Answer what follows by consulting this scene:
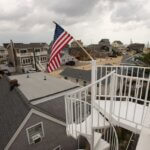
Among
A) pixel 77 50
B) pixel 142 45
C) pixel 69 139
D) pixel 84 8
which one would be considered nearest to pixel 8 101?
pixel 69 139

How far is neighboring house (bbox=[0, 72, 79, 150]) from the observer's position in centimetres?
537

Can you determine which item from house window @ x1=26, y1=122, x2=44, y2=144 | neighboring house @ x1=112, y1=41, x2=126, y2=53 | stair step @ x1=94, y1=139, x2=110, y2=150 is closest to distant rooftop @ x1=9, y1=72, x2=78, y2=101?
house window @ x1=26, y1=122, x2=44, y2=144

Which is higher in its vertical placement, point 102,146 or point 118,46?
point 118,46

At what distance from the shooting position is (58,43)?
3527mm

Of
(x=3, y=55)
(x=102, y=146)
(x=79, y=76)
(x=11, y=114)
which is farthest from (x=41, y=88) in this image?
(x=3, y=55)

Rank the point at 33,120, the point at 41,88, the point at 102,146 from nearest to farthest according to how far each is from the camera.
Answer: the point at 102,146 < the point at 33,120 < the point at 41,88

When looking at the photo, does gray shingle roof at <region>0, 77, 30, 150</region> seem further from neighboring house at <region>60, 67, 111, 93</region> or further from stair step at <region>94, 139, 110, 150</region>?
neighboring house at <region>60, 67, 111, 93</region>

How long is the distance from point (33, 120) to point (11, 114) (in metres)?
1.38

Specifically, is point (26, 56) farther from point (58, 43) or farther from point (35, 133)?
point (58, 43)

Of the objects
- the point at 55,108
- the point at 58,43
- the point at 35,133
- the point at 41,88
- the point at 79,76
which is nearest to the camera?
the point at 58,43

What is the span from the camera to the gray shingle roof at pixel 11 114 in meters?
5.41

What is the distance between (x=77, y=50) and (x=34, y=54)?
2158 centimetres

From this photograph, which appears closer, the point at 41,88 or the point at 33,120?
the point at 33,120

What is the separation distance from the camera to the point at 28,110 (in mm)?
5449
